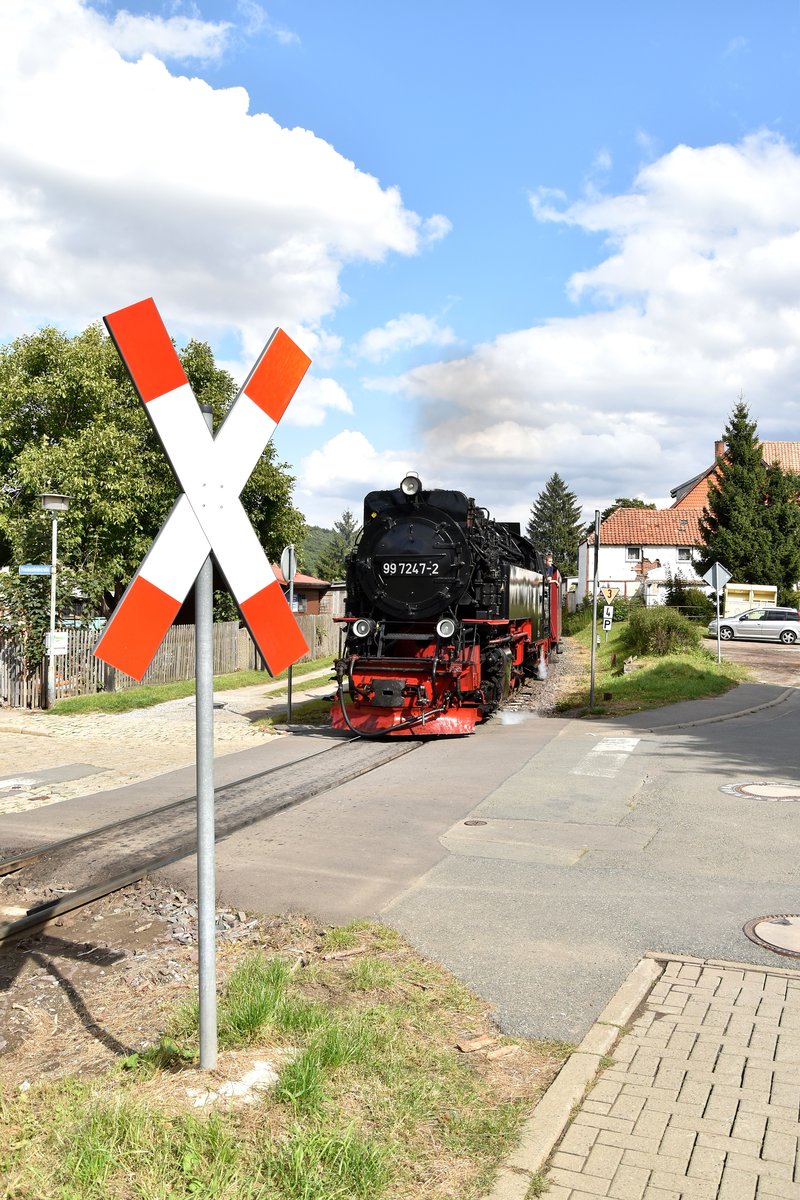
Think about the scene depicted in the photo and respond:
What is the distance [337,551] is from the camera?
10112 centimetres

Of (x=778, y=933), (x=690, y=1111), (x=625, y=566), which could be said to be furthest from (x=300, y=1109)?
(x=625, y=566)

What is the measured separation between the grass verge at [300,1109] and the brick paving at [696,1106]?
0.29 meters

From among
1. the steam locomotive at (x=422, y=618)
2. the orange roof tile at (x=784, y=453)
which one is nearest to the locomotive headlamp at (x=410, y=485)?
the steam locomotive at (x=422, y=618)

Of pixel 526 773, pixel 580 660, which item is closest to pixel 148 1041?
pixel 526 773

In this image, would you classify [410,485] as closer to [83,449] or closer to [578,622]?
[83,449]

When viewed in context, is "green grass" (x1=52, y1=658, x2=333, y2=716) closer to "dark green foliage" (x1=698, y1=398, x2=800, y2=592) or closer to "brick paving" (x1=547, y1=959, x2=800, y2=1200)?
"brick paving" (x1=547, y1=959, x2=800, y2=1200)

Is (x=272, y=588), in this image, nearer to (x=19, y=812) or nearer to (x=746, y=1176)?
(x=746, y=1176)

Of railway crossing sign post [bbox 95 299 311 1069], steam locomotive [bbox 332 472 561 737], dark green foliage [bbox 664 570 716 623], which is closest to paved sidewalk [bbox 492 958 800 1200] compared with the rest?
railway crossing sign post [bbox 95 299 311 1069]

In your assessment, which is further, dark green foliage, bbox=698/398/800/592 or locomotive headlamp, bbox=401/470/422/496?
dark green foliage, bbox=698/398/800/592

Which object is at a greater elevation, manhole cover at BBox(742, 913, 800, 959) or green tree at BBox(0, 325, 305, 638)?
green tree at BBox(0, 325, 305, 638)

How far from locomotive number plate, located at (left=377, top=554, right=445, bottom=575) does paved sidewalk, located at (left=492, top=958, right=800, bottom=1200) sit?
9.29m

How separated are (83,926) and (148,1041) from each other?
1.89m

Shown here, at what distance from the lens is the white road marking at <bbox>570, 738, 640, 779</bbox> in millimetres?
10535

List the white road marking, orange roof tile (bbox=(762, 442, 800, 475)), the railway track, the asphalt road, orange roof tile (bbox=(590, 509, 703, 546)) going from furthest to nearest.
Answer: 1. orange roof tile (bbox=(762, 442, 800, 475))
2. orange roof tile (bbox=(590, 509, 703, 546))
3. the asphalt road
4. the white road marking
5. the railway track
